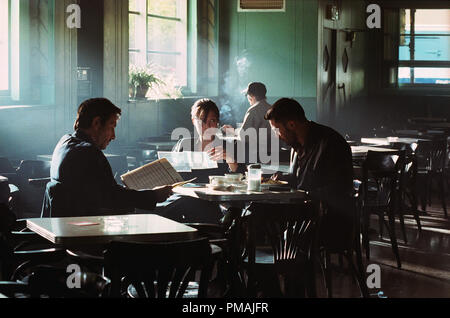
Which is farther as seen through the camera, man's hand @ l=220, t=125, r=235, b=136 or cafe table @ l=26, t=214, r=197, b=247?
man's hand @ l=220, t=125, r=235, b=136

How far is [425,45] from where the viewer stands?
14508 millimetres

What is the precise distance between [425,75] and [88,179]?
38.0ft

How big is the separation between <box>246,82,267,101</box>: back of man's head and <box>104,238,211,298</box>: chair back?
5.39 meters

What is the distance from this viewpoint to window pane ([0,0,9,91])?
22.6 ft

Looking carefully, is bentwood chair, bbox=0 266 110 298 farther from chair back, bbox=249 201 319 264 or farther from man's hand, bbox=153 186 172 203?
man's hand, bbox=153 186 172 203

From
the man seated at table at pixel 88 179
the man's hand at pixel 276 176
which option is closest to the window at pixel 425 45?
the man's hand at pixel 276 176

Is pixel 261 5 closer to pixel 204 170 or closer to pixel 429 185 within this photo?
pixel 429 185

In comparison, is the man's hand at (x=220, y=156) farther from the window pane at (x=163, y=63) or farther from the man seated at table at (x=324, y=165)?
the window pane at (x=163, y=63)

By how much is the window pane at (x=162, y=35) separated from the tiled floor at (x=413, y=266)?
11.6ft

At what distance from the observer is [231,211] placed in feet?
12.0

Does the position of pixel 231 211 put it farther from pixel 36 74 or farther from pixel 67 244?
pixel 36 74

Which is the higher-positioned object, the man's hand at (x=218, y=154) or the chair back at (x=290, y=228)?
the man's hand at (x=218, y=154)

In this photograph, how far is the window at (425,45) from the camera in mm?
14469

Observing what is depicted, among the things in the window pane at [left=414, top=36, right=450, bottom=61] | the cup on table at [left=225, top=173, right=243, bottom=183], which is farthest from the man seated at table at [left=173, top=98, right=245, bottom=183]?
the window pane at [left=414, top=36, right=450, bottom=61]
